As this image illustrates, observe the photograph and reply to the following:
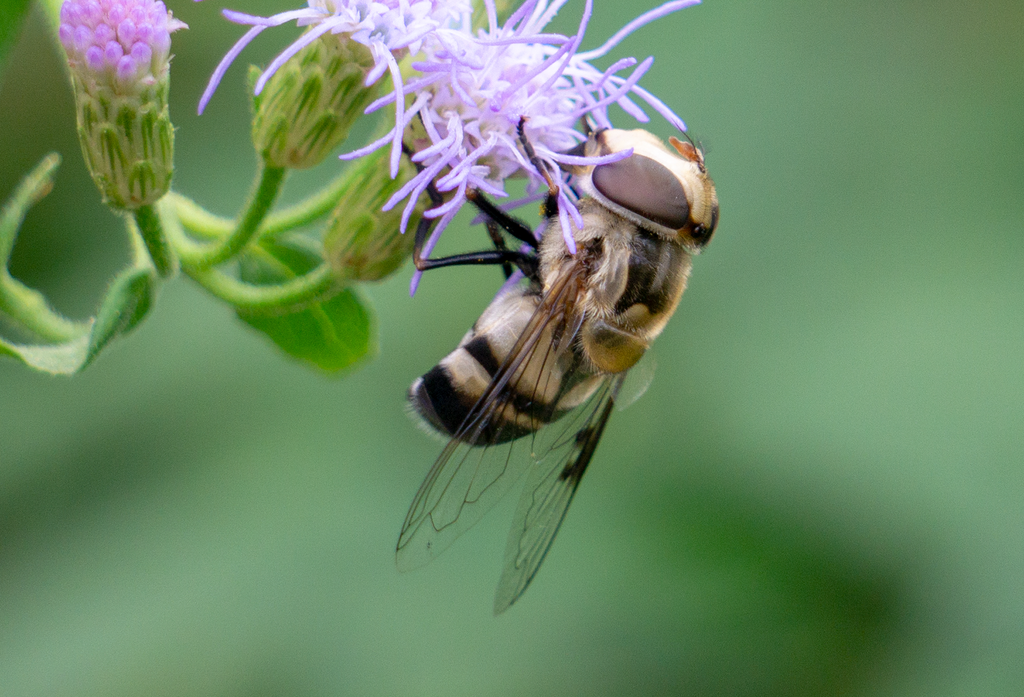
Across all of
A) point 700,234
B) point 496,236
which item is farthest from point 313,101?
point 700,234

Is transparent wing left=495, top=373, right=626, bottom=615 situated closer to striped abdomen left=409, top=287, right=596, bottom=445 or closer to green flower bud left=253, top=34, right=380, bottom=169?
striped abdomen left=409, top=287, right=596, bottom=445

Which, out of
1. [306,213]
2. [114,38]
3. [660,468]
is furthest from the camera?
[660,468]

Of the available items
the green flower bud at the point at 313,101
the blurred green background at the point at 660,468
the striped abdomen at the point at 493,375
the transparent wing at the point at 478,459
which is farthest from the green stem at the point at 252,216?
the blurred green background at the point at 660,468

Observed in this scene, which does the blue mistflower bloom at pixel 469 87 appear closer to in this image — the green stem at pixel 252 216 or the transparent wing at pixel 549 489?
the green stem at pixel 252 216

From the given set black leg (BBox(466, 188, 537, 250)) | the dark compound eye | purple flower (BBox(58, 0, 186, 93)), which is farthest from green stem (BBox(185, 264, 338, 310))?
the dark compound eye

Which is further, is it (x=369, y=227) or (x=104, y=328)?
(x=369, y=227)

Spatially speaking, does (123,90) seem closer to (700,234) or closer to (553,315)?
(553,315)

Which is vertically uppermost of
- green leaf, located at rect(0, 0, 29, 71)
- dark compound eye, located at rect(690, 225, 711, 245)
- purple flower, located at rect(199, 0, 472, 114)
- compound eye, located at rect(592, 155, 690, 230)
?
purple flower, located at rect(199, 0, 472, 114)
